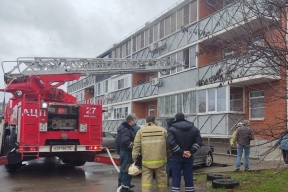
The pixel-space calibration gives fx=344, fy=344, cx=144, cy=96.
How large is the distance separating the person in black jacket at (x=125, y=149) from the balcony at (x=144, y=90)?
16.3 meters

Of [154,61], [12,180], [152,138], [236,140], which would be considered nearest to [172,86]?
[154,61]

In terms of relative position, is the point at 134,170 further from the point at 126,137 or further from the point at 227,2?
the point at 227,2

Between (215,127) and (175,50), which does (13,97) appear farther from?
(175,50)

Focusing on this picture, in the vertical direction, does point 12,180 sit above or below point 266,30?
below

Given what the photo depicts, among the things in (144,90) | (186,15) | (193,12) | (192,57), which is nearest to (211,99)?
(192,57)

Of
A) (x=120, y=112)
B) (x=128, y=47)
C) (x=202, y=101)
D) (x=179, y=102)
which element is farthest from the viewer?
(x=120, y=112)

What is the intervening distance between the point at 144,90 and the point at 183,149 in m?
19.8

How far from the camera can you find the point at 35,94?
1159 cm

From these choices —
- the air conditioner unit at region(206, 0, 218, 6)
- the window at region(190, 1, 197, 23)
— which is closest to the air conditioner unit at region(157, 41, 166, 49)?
the window at region(190, 1, 197, 23)

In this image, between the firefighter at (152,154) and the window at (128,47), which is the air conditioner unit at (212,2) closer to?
the firefighter at (152,154)

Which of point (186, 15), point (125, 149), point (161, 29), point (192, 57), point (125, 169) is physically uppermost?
point (186, 15)

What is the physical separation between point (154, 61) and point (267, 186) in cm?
1146

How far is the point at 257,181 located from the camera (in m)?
8.48

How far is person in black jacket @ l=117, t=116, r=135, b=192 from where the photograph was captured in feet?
25.8
